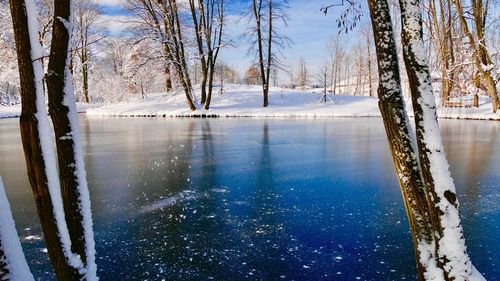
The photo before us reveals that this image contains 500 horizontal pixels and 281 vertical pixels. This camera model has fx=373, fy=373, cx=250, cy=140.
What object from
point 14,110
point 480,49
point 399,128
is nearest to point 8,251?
point 399,128

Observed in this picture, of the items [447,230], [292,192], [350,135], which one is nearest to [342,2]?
[447,230]

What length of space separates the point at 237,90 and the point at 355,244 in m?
33.0

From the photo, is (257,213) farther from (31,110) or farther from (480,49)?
(480,49)

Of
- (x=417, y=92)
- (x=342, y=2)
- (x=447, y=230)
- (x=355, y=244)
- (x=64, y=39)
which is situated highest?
(x=342, y=2)

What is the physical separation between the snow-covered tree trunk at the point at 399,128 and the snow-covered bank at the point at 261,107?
24794mm

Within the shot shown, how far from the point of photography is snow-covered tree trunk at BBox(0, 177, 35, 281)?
72.9 inches

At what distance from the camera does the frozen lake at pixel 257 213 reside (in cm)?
441

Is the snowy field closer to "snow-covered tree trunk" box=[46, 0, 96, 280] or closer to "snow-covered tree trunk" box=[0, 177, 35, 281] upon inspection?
"snow-covered tree trunk" box=[46, 0, 96, 280]

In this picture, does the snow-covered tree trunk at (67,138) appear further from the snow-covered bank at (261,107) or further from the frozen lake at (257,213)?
the snow-covered bank at (261,107)

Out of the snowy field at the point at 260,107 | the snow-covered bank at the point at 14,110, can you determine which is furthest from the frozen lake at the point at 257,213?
the snow-covered bank at the point at 14,110

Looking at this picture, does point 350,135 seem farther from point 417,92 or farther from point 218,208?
point 417,92

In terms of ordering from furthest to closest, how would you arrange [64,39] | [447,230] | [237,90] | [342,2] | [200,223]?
[237,90]
[200,223]
[342,2]
[447,230]
[64,39]

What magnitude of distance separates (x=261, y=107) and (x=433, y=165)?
2788 cm

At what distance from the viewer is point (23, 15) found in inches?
98.7
